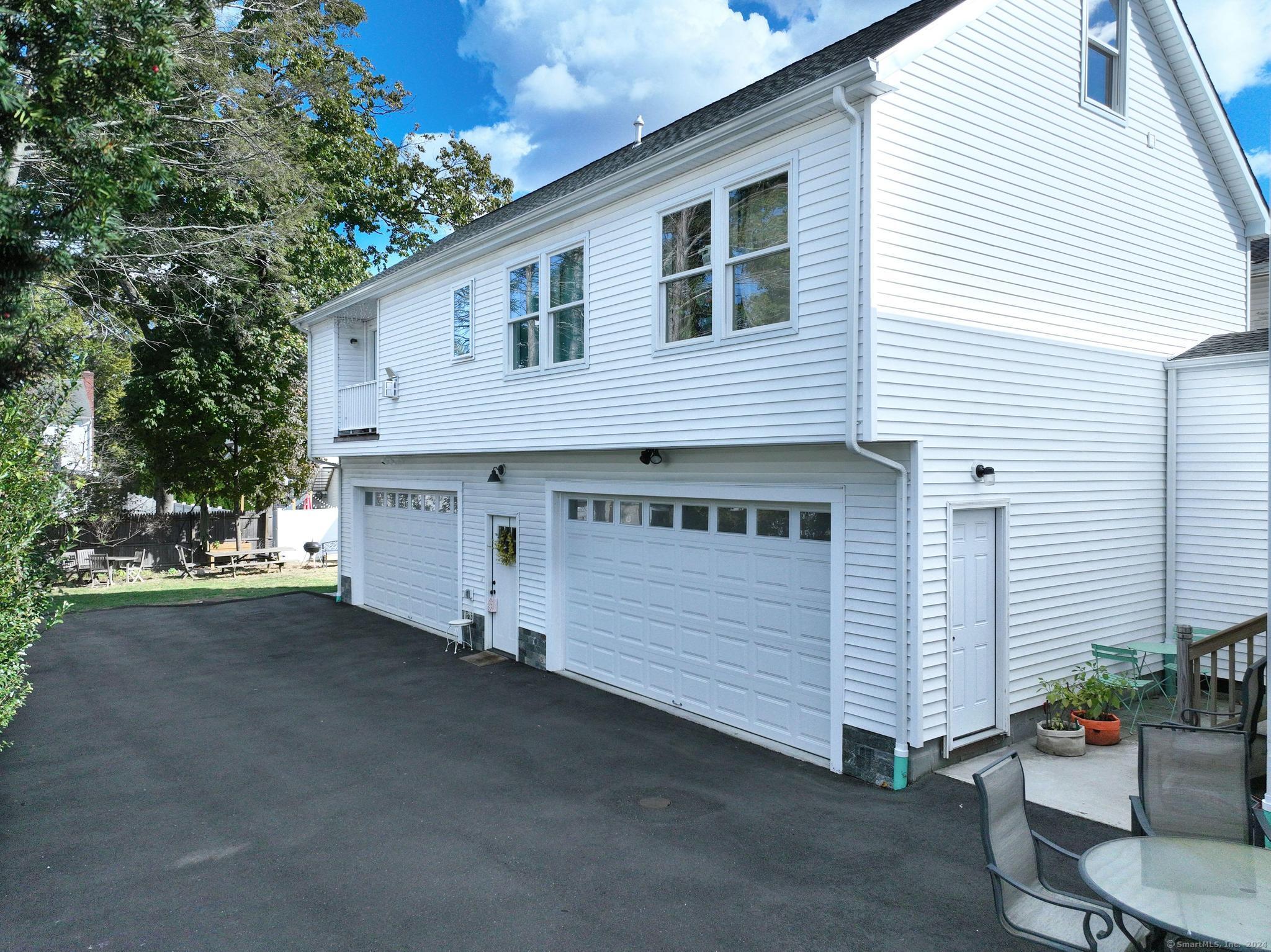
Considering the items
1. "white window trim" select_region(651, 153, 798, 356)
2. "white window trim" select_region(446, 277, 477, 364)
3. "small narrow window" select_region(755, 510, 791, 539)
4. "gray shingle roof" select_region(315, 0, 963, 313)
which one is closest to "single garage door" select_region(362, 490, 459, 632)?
"white window trim" select_region(446, 277, 477, 364)

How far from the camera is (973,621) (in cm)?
733

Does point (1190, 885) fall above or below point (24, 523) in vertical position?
below

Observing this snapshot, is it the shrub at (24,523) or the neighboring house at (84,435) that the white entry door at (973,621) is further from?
the neighboring house at (84,435)

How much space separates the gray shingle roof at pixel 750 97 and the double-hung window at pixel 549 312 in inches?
31.1

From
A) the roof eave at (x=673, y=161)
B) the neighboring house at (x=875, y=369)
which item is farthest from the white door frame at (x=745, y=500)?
the roof eave at (x=673, y=161)

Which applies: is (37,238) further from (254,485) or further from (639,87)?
(639,87)

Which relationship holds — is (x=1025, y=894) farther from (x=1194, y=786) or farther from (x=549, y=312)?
(x=549, y=312)

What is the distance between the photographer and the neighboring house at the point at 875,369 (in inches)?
264

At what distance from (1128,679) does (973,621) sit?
2651mm

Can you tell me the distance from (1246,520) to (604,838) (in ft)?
26.4

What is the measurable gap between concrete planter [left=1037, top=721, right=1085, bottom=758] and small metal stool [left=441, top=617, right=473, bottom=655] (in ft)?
26.9

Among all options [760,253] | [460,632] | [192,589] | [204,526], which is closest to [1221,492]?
[760,253]

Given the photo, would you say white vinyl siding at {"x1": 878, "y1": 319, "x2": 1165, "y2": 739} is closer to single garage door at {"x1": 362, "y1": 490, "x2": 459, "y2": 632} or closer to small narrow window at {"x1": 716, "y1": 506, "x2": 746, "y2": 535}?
small narrow window at {"x1": 716, "y1": 506, "x2": 746, "y2": 535}

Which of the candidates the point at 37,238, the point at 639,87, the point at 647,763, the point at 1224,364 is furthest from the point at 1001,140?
the point at 639,87
